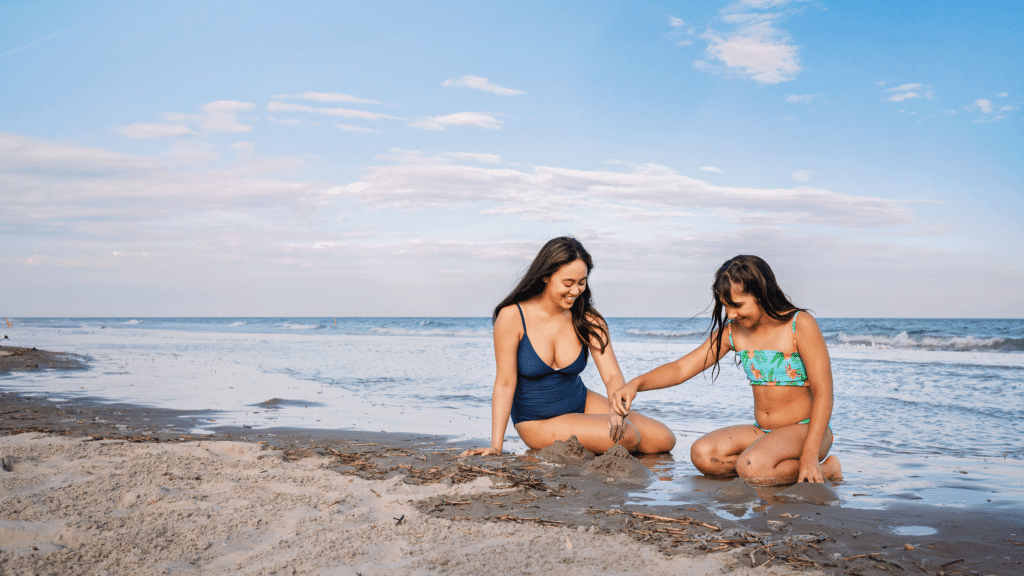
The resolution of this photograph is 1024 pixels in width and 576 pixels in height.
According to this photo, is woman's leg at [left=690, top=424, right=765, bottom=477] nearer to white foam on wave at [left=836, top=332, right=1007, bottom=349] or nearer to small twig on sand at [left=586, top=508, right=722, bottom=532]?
small twig on sand at [left=586, top=508, right=722, bottom=532]

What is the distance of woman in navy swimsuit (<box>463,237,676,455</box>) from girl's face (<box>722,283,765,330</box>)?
3.18 ft

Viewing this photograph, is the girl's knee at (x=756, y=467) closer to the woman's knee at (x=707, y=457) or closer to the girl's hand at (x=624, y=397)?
the woman's knee at (x=707, y=457)

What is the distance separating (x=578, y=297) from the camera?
193 inches

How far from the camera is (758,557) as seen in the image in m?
2.50

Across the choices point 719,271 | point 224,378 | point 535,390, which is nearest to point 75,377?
point 224,378

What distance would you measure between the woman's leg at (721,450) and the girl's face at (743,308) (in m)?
0.75

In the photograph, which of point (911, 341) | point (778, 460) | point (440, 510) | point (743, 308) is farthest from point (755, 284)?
point (911, 341)

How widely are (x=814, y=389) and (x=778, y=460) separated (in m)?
0.49

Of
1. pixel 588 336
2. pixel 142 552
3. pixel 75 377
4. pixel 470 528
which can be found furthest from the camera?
pixel 75 377

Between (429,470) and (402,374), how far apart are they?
7233 mm

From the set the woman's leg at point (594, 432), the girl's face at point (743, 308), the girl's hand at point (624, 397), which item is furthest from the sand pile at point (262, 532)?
the girl's face at point (743, 308)

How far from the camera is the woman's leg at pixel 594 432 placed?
4.62 meters

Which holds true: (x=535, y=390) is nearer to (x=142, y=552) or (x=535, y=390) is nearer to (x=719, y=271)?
(x=719, y=271)

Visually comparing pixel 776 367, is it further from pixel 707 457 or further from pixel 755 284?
pixel 707 457
